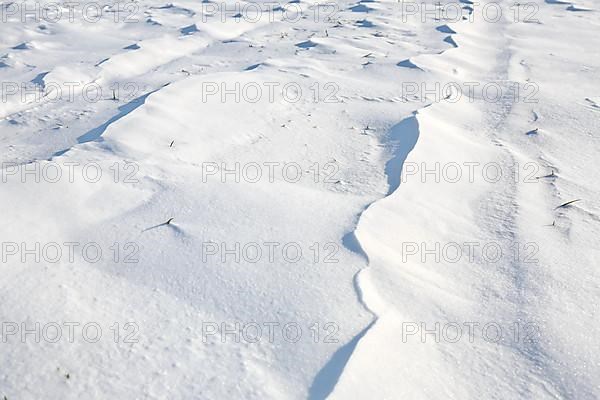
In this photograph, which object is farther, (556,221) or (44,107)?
(44,107)

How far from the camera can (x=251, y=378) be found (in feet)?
4.66

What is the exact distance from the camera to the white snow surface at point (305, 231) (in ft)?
4.85

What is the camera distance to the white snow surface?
1479mm

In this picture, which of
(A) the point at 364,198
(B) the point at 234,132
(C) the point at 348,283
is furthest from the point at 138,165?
(C) the point at 348,283

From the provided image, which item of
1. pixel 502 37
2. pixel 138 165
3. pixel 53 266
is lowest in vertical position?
pixel 53 266

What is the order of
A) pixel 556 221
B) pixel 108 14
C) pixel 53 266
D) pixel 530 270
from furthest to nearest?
pixel 108 14 < pixel 556 221 < pixel 530 270 < pixel 53 266

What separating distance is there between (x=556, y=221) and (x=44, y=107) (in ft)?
9.26

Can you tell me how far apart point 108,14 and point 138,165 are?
363 cm

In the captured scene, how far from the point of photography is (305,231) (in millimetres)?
2004

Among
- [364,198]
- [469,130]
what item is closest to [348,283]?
[364,198]

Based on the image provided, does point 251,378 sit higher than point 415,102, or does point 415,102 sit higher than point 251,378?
point 415,102

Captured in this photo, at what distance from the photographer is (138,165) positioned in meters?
2.41

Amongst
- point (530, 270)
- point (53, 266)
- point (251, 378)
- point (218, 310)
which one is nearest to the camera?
point (251, 378)

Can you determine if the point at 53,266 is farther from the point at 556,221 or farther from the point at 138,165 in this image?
the point at 556,221
